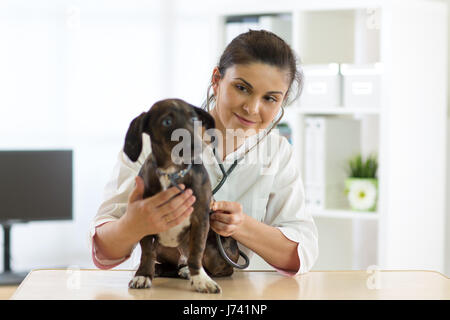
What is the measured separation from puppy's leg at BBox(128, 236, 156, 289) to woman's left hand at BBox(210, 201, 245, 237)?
0.31 feet

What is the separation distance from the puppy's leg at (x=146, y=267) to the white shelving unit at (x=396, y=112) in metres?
1.66

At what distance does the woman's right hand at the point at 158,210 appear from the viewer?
79 centimetres

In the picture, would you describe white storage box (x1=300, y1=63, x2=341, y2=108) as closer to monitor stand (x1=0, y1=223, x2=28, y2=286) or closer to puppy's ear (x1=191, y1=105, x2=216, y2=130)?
monitor stand (x1=0, y1=223, x2=28, y2=286)

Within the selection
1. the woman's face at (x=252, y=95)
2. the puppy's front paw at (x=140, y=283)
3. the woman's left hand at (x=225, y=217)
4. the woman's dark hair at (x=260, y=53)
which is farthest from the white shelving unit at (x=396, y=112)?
the puppy's front paw at (x=140, y=283)

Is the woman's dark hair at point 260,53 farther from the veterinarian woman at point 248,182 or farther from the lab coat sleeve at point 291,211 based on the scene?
the lab coat sleeve at point 291,211

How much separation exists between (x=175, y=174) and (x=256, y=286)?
23 centimetres

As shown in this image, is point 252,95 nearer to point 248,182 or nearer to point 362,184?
point 248,182

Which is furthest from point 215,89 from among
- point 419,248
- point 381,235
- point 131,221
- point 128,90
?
point 128,90

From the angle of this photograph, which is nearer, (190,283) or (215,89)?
(190,283)

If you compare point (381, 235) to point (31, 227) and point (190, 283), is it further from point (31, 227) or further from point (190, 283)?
point (31, 227)

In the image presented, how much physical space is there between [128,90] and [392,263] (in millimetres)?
1770

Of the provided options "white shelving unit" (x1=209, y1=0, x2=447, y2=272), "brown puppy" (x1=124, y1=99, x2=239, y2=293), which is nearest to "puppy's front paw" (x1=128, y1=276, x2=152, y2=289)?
"brown puppy" (x1=124, y1=99, x2=239, y2=293)

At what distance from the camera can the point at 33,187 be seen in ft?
9.84

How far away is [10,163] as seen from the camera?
2949 millimetres
